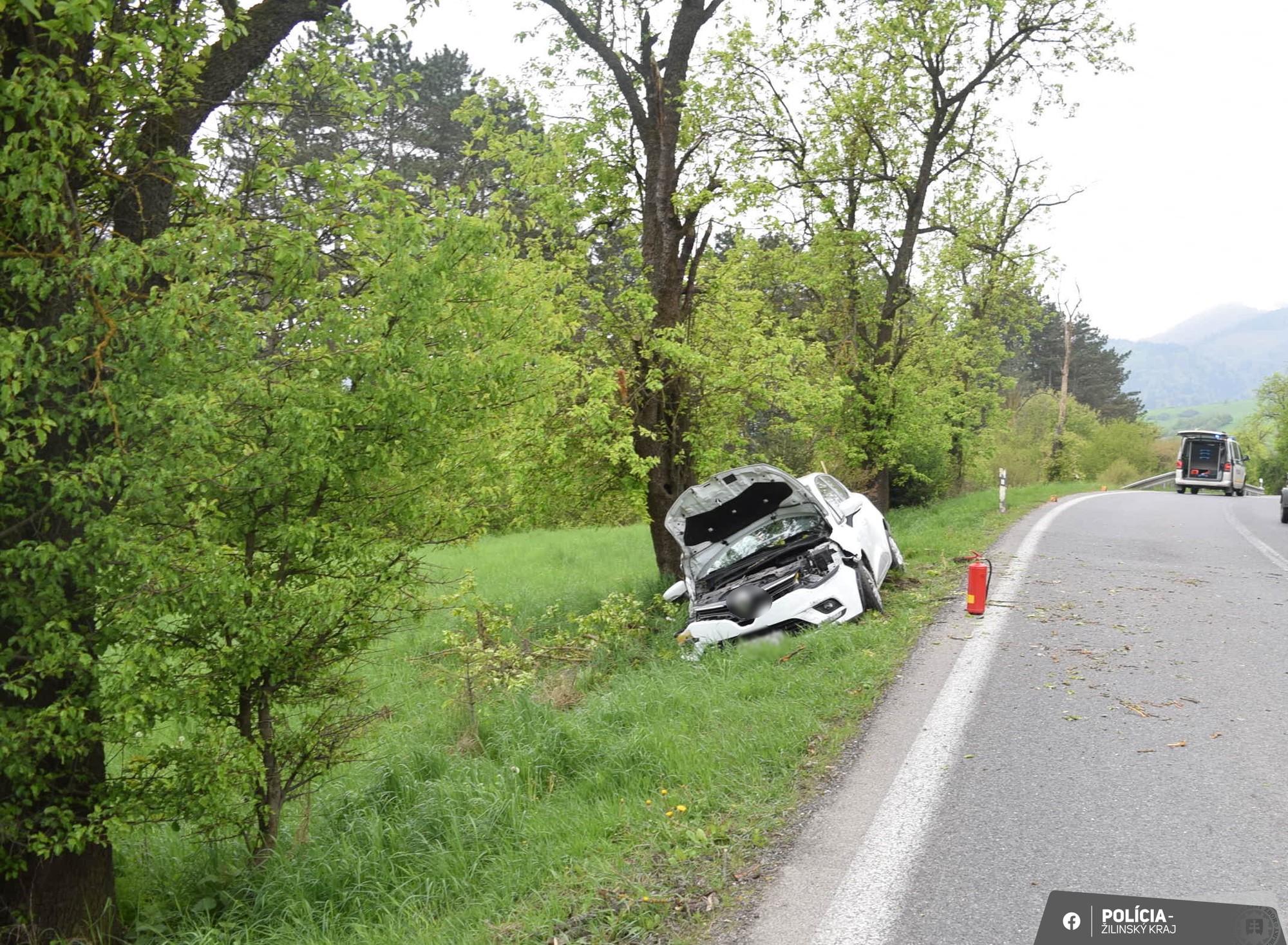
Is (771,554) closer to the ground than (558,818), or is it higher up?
higher up

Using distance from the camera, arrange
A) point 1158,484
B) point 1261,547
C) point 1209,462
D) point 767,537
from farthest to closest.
A: 1. point 1158,484
2. point 1209,462
3. point 1261,547
4. point 767,537

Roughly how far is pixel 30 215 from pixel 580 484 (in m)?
8.99

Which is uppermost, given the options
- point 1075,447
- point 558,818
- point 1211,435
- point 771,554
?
point 1211,435

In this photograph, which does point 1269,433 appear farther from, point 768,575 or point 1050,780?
point 1050,780

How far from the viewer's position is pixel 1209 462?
33500 millimetres

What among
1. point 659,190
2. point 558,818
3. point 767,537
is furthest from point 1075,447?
point 558,818

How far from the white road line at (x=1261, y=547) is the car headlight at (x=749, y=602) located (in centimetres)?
710

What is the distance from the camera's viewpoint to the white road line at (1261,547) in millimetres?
11344

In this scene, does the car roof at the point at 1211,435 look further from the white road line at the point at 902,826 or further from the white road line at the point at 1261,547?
the white road line at the point at 902,826

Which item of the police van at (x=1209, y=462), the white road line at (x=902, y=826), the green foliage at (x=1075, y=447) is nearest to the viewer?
the white road line at (x=902, y=826)

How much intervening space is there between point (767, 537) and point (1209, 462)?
31419mm

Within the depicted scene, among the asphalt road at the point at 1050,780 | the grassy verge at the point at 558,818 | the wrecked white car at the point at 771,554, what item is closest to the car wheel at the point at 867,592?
the wrecked white car at the point at 771,554

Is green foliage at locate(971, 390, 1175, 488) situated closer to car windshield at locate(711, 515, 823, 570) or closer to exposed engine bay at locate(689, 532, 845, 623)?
car windshield at locate(711, 515, 823, 570)
